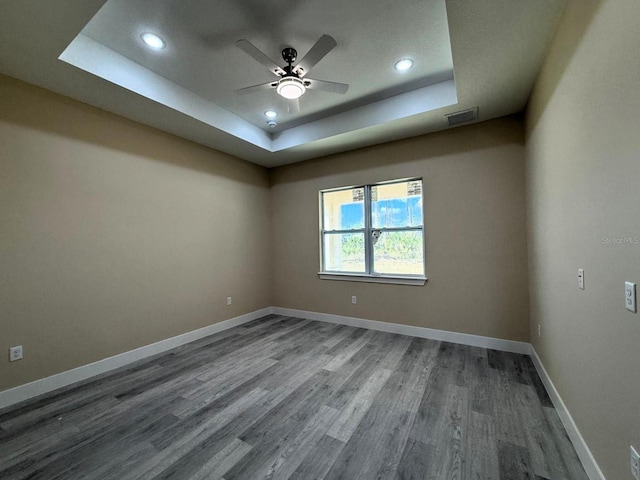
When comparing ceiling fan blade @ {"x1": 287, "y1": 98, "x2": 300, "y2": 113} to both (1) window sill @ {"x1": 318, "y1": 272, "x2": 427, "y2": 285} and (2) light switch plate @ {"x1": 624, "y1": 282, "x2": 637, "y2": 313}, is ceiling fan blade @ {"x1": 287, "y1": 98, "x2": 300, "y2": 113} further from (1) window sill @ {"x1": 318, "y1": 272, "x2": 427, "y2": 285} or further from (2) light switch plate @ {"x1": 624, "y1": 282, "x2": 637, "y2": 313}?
(2) light switch plate @ {"x1": 624, "y1": 282, "x2": 637, "y2": 313}

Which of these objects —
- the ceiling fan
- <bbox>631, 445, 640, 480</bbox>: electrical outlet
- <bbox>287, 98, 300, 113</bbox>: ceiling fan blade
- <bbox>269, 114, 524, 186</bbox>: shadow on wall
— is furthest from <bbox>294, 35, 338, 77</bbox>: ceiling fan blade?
<bbox>631, 445, 640, 480</bbox>: electrical outlet

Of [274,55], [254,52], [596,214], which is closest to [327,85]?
[274,55]

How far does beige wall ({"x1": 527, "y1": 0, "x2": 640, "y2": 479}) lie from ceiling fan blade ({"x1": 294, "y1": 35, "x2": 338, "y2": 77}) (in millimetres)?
1405

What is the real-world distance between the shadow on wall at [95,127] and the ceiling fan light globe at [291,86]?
192 cm

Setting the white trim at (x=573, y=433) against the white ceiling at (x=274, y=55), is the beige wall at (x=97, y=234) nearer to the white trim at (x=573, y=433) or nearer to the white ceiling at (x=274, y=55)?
the white ceiling at (x=274, y=55)

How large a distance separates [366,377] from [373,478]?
112 cm

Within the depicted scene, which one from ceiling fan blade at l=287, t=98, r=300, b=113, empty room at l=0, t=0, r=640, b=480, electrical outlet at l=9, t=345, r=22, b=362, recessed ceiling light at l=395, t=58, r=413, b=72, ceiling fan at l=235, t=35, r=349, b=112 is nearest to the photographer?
empty room at l=0, t=0, r=640, b=480

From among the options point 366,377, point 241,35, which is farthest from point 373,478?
point 241,35

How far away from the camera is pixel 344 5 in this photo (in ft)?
6.26

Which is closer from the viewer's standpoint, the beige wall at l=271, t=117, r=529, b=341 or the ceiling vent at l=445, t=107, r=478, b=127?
the ceiling vent at l=445, t=107, r=478, b=127

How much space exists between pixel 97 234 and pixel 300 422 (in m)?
2.71

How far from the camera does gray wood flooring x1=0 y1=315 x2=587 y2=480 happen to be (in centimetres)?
153

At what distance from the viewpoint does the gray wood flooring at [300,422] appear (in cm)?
153

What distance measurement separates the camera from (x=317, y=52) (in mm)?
1993
